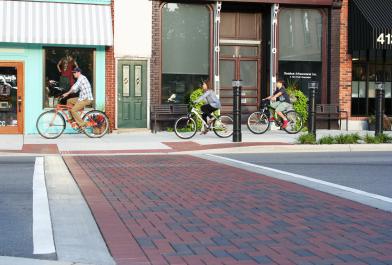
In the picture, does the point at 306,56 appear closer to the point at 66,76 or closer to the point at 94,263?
the point at 66,76

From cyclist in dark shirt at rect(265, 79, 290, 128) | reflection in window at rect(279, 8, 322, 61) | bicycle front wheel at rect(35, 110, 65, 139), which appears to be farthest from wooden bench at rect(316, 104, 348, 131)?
bicycle front wheel at rect(35, 110, 65, 139)

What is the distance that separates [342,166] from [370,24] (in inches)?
400

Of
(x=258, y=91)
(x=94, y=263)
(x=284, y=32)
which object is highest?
(x=284, y=32)

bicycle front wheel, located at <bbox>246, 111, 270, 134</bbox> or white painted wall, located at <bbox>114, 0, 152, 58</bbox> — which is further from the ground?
white painted wall, located at <bbox>114, 0, 152, 58</bbox>

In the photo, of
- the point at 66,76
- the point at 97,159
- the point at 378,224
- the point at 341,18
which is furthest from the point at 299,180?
the point at 341,18

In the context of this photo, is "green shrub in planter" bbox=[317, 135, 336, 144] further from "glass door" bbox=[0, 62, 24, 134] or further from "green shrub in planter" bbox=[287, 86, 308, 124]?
"glass door" bbox=[0, 62, 24, 134]

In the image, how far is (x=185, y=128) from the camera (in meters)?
18.6

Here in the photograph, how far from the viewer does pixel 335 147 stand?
16.3 metres

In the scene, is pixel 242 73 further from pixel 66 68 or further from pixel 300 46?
pixel 66 68

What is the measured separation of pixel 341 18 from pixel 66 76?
977 centimetres

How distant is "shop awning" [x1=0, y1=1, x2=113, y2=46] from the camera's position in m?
19.6

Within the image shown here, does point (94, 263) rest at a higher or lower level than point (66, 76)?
lower

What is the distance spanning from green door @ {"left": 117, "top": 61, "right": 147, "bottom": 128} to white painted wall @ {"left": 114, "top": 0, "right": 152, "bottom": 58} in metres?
0.37

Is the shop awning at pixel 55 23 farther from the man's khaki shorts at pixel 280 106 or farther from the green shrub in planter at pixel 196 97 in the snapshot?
the man's khaki shorts at pixel 280 106
